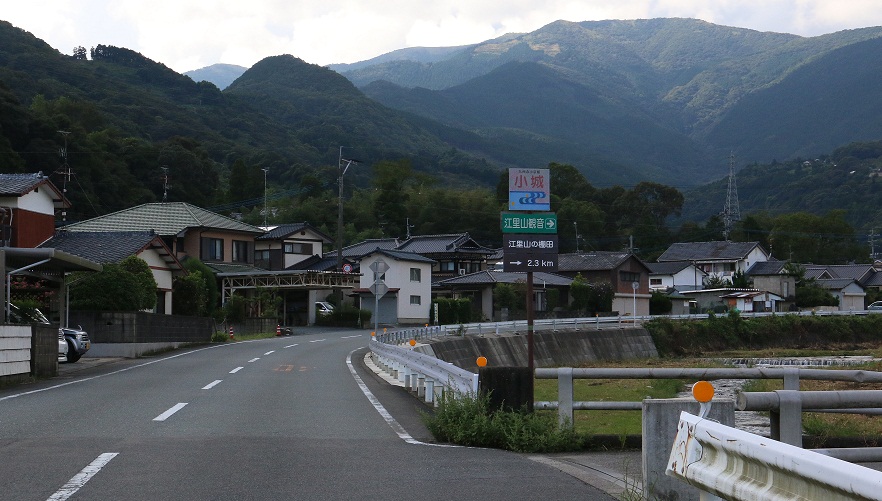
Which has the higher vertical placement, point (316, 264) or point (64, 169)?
point (64, 169)

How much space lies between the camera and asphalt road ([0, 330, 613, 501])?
698 cm

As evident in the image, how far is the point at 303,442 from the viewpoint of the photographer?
977 centimetres

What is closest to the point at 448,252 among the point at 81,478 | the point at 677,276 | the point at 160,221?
the point at 677,276

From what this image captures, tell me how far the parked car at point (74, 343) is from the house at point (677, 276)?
2495 inches

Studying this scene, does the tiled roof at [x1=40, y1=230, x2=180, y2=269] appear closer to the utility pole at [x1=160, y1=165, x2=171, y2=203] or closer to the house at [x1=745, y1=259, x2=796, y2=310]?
the utility pole at [x1=160, y1=165, x2=171, y2=203]

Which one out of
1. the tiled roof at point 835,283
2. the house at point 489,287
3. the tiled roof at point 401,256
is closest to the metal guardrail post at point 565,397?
the tiled roof at point 401,256

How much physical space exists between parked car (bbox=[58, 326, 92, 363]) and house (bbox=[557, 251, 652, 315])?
47497 mm

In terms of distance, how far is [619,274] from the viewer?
68938 mm

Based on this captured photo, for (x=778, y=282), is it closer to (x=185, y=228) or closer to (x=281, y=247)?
(x=281, y=247)

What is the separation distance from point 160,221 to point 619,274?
1352 inches

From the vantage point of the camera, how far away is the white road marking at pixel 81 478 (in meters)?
6.54

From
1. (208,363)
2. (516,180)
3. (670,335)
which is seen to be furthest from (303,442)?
(670,335)

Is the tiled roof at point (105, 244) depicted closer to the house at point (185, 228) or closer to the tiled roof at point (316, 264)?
the house at point (185, 228)

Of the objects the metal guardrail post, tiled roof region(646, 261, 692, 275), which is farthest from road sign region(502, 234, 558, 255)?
tiled roof region(646, 261, 692, 275)
